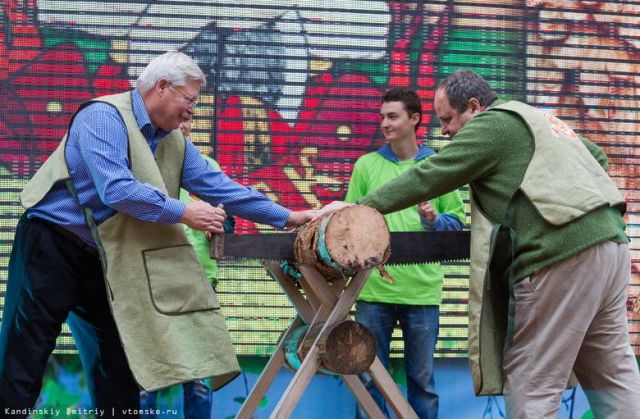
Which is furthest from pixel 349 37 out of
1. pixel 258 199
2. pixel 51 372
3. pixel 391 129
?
pixel 51 372

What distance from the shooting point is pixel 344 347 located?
4125mm

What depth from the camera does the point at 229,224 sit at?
16.1ft

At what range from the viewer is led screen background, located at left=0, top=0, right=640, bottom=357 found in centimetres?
547

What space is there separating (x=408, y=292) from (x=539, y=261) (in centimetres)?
147

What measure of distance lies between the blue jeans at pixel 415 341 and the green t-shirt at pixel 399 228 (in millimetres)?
55

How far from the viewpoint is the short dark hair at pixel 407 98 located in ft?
17.6

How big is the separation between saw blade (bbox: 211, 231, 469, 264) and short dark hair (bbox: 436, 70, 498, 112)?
0.53 meters

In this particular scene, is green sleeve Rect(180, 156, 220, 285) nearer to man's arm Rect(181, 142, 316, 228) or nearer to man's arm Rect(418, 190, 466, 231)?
man's arm Rect(181, 142, 316, 228)

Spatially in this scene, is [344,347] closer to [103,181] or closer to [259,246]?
[259,246]

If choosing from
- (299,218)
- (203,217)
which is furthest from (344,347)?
(203,217)

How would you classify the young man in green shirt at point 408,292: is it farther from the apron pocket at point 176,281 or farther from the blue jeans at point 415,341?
the apron pocket at point 176,281

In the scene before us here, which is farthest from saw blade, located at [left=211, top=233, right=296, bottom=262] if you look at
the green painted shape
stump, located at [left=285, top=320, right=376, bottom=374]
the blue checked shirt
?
the green painted shape

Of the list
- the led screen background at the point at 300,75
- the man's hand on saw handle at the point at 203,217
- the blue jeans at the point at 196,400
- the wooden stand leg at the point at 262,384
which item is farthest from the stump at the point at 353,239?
the led screen background at the point at 300,75

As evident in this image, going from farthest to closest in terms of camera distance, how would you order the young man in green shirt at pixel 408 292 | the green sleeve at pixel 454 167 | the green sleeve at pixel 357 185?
the green sleeve at pixel 357 185 → the young man in green shirt at pixel 408 292 → the green sleeve at pixel 454 167
